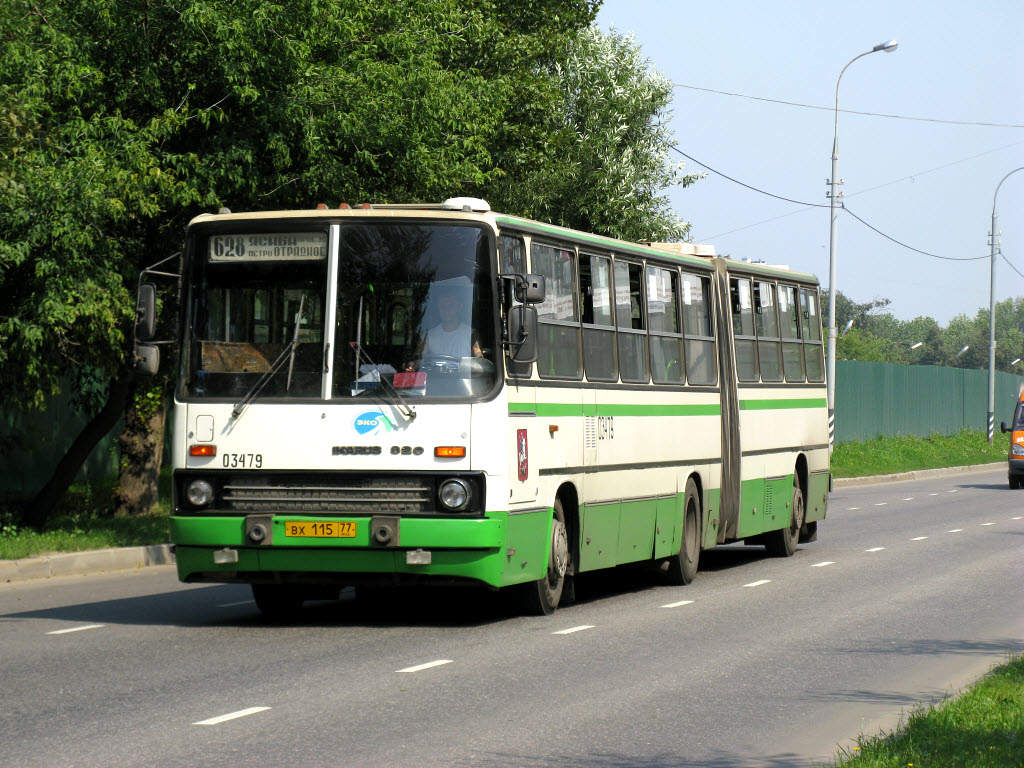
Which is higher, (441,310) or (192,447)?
(441,310)

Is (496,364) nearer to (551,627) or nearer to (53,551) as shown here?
(551,627)

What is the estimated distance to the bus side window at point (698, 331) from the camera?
1627cm

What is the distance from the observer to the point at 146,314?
11.9 m

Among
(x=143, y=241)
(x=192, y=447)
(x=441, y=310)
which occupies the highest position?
(x=143, y=241)

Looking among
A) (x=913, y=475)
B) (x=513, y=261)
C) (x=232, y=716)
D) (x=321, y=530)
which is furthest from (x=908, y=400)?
(x=232, y=716)

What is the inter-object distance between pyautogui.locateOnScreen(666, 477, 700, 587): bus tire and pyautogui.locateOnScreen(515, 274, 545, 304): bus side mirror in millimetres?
4607

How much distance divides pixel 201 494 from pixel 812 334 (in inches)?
434

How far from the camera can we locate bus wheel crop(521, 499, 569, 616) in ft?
41.8

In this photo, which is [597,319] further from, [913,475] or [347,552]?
[913,475]

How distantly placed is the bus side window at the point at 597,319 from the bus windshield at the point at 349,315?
2.03 metres

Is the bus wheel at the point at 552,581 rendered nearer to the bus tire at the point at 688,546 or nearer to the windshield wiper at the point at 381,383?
the windshield wiper at the point at 381,383

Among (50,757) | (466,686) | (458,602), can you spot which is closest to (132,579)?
(458,602)

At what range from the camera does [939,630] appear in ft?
40.2

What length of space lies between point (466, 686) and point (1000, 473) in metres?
40.6
